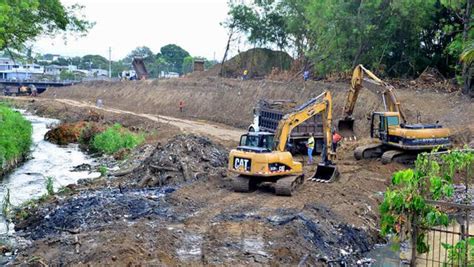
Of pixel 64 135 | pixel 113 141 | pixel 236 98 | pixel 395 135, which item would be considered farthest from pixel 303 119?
pixel 236 98

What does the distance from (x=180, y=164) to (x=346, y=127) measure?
371 inches

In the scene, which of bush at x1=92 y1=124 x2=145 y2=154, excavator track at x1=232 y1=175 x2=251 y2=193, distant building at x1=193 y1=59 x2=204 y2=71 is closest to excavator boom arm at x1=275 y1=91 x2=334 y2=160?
excavator track at x1=232 y1=175 x2=251 y2=193

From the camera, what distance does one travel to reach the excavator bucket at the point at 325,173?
1964 centimetres

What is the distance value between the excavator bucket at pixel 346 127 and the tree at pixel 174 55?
4411 inches

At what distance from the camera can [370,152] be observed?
2394cm

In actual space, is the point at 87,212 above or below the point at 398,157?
below

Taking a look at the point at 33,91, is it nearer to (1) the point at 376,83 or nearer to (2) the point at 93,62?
(1) the point at 376,83

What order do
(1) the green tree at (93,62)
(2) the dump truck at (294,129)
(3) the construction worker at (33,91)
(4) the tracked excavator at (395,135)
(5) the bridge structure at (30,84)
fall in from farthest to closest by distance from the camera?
1. (1) the green tree at (93,62)
2. (5) the bridge structure at (30,84)
3. (3) the construction worker at (33,91)
4. (2) the dump truck at (294,129)
5. (4) the tracked excavator at (395,135)

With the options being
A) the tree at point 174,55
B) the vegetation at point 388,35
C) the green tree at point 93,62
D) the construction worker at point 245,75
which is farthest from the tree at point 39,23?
the green tree at point 93,62

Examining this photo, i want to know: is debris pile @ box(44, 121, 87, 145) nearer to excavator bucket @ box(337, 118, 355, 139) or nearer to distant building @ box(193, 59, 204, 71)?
excavator bucket @ box(337, 118, 355, 139)

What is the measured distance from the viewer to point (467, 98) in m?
30.8

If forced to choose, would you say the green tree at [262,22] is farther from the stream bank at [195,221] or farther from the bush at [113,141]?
the stream bank at [195,221]

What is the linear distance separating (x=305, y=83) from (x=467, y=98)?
43.8 feet

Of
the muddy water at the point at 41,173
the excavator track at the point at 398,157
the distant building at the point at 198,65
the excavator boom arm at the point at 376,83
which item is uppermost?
the distant building at the point at 198,65
